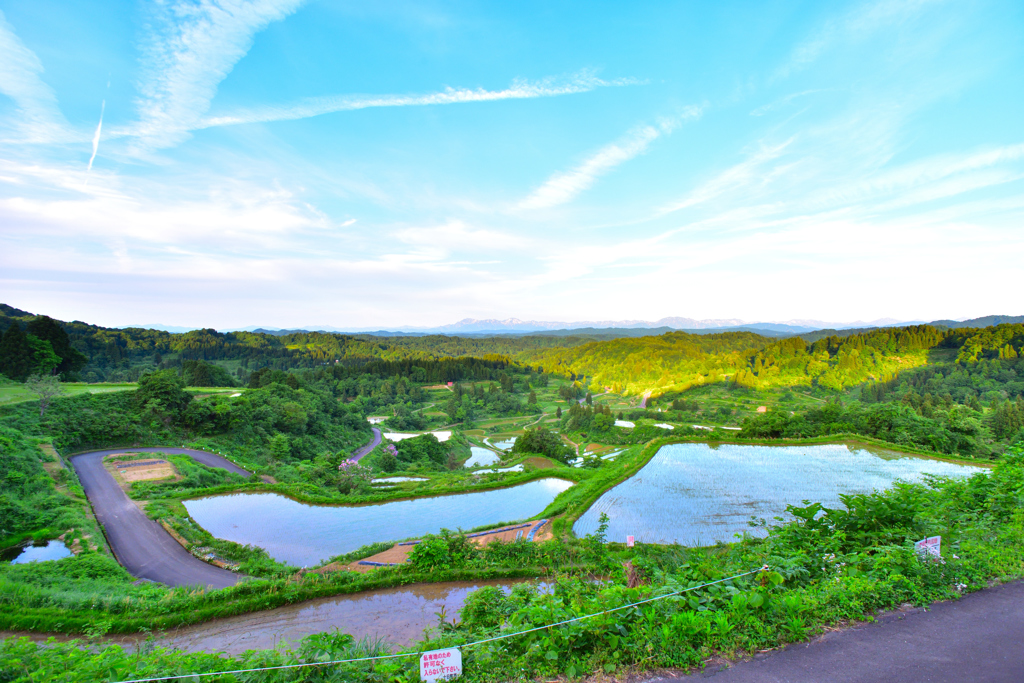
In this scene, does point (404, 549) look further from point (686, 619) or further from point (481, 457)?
point (481, 457)

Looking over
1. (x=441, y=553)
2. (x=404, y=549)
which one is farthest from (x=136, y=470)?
(x=441, y=553)

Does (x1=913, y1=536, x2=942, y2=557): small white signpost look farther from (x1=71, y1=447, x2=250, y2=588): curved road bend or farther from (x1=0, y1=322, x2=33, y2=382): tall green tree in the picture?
(x1=0, y1=322, x2=33, y2=382): tall green tree

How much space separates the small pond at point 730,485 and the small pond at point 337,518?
13.3 feet

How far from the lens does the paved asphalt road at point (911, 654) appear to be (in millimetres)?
3488

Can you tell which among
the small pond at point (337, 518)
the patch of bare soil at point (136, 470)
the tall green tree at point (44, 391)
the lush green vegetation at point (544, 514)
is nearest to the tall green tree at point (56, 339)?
the lush green vegetation at point (544, 514)

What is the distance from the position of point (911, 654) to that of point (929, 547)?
7.70 ft

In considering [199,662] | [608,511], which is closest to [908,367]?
[608,511]

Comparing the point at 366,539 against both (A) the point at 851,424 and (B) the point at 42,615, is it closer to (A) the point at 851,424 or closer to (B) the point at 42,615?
(B) the point at 42,615

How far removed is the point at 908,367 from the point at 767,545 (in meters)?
87.6

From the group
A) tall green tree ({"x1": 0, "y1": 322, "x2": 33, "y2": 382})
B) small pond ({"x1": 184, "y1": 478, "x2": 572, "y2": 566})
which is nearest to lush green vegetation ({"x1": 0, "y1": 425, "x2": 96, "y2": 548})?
small pond ({"x1": 184, "y1": 478, "x2": 572, "y2": 566})

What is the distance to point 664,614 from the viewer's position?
438 centimetres

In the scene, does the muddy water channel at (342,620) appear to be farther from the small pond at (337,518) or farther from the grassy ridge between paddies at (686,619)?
the small pond at (337,518)

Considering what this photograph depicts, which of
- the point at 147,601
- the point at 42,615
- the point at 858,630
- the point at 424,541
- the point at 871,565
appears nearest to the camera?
the point at 858,630

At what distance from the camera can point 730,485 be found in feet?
50.1
